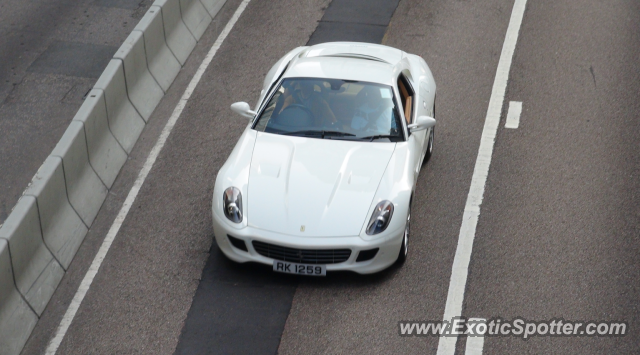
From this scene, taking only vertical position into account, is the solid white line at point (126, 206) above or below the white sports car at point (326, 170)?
below

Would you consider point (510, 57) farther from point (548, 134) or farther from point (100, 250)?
point (100, 250)

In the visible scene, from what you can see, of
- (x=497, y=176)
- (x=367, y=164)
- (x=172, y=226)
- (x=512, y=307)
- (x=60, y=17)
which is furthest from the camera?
(x=60, y=17)

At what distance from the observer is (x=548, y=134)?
10.3 m

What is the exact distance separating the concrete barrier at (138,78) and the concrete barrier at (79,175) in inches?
68.1

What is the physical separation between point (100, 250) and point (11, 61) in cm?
525

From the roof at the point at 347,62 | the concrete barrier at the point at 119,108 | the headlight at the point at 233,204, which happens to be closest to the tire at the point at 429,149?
the roof at the point at 347,62

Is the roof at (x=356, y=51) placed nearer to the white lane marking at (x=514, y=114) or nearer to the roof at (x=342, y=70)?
the roof at (x=342, y=70)

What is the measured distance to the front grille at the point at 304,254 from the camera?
733 cm

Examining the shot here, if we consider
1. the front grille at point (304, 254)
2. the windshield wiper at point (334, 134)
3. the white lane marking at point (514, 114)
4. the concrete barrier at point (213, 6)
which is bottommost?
the white lane marking at point (514, 114)

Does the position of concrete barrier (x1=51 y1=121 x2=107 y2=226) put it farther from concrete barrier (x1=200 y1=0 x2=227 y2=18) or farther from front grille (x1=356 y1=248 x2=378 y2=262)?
concrete barrier (x1=200 y1=0 x2=227 y2=18)

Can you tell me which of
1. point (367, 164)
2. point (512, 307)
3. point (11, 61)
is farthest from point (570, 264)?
point (11, 61)

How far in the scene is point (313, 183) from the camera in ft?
25.4

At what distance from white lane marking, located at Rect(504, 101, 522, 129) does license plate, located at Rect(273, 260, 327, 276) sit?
4.24 metres

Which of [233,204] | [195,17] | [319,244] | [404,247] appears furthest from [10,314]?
[195,17]
